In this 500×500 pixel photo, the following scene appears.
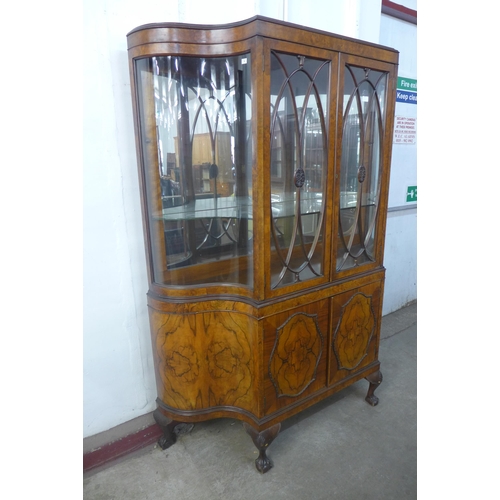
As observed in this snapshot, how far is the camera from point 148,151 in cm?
134

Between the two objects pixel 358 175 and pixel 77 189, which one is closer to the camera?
pixel 77 189

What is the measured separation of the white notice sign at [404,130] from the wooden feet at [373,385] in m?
1.59

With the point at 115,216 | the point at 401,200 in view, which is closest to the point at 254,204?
the point at 115,216

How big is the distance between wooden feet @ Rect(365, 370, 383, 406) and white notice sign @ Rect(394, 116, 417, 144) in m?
1.59

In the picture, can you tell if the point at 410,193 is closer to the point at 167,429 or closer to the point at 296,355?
the point at 296,355

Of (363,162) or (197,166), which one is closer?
(197,166)

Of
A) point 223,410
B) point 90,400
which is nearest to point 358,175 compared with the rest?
point 223,410

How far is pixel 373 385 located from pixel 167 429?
1.03 m

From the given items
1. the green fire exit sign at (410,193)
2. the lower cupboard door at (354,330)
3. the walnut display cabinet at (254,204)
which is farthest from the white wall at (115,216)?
the green fire exit sign at (410,193)

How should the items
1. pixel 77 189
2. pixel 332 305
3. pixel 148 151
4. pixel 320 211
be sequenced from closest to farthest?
pixel 77 189 → pixel 148 151 → pixel 320 211 → pixel 332 305

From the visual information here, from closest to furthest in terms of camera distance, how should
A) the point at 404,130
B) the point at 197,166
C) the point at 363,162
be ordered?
the point at 197,166 < the point at 363,162 < the point at 404,130

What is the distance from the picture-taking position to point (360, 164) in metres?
1.59
